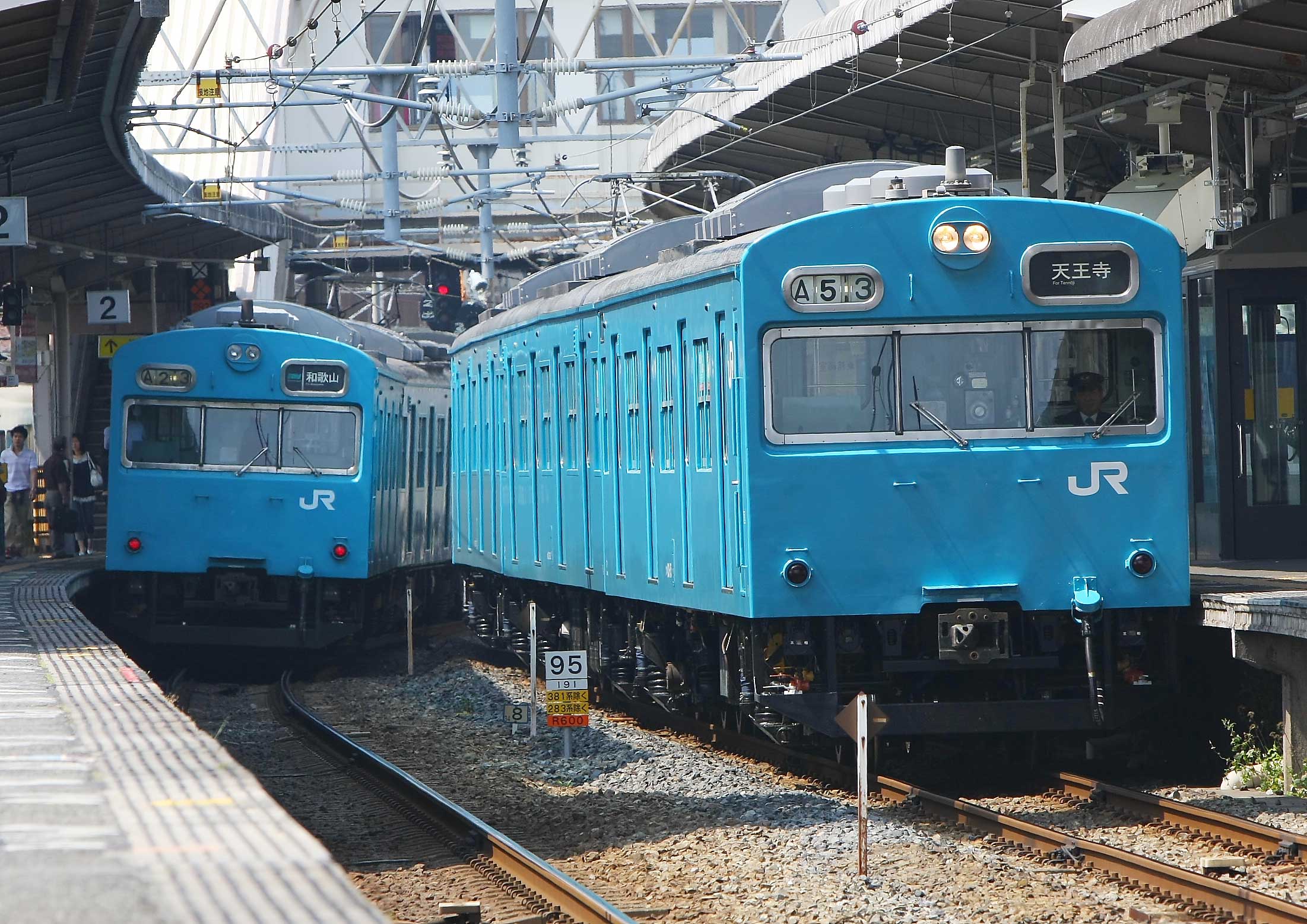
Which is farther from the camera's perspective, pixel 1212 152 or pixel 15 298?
pixel 15 298

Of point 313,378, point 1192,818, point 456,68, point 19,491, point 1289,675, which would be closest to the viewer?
point 1192,818

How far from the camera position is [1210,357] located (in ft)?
49.9

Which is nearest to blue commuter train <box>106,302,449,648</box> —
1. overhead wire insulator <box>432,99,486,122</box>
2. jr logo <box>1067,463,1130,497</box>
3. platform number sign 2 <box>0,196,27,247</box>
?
platform number sign 2 <box>0,196,27,247</box>

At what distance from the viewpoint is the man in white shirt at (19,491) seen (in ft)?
80.5

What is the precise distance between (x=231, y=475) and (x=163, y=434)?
713 mm

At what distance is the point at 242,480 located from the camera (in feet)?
60.1

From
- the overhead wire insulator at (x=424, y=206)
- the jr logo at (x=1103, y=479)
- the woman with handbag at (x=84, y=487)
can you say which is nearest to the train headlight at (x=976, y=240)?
the jr logo at (x=1103, y=479)

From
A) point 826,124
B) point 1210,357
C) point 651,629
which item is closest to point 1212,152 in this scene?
point 1210,357

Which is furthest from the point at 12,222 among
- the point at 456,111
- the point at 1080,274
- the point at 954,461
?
the point at 1080,274

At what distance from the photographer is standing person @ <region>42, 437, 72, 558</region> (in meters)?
25.6

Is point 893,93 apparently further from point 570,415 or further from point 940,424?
point 940,424

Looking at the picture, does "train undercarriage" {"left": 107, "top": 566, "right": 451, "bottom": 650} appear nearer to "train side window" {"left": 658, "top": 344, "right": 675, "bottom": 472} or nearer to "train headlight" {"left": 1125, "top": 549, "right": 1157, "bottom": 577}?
"train side window" {"left": 658, "top": 344, "right": 675, "bottom": 472}

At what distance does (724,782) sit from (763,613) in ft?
4.67

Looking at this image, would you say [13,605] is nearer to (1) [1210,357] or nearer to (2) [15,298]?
(2) [15,298]
